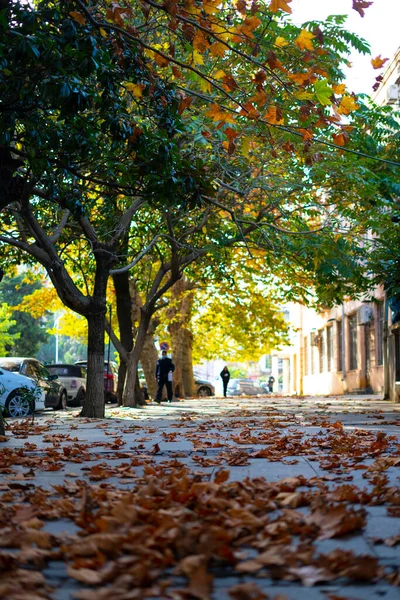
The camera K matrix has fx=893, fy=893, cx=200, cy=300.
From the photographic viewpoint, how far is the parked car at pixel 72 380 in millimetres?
30344

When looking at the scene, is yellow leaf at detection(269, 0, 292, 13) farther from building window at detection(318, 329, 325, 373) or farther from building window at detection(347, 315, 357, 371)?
building window at detection(318, 329, 325, 373)

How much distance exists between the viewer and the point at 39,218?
2073cm

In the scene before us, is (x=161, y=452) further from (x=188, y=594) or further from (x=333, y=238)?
(x=333, y=238)

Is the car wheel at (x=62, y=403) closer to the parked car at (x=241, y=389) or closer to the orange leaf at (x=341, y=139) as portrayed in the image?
the orange leaf at (x=341, y=139)

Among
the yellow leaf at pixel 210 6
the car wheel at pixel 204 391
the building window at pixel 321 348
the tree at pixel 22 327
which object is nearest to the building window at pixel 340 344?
the building window at pixel 321 348

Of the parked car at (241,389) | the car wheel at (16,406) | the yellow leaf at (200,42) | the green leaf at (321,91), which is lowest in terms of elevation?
the car wheel at (16,406)

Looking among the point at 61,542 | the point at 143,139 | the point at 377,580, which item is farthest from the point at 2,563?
the point at 143,139

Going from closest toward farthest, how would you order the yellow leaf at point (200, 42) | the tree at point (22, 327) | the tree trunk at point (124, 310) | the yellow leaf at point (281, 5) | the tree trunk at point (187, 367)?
the yellow leaf at point (281, 5) < the yellow leaf at point (200, 42) < the tree trunk at point (124, 310) < the tree trunk at point (187, 367) < the tree at point (22, 327)

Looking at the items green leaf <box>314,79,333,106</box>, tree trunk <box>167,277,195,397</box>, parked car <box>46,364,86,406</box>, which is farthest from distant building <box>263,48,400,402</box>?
green leaf <box>314,79,333,106</box>

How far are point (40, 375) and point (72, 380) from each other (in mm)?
15660

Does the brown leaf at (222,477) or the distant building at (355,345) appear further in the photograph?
the distant building at (355,345)

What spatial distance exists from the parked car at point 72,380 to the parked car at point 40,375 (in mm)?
2236

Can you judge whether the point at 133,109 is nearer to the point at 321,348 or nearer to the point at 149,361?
the point at 149,361

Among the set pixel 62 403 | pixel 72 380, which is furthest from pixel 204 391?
pixel 62 403
